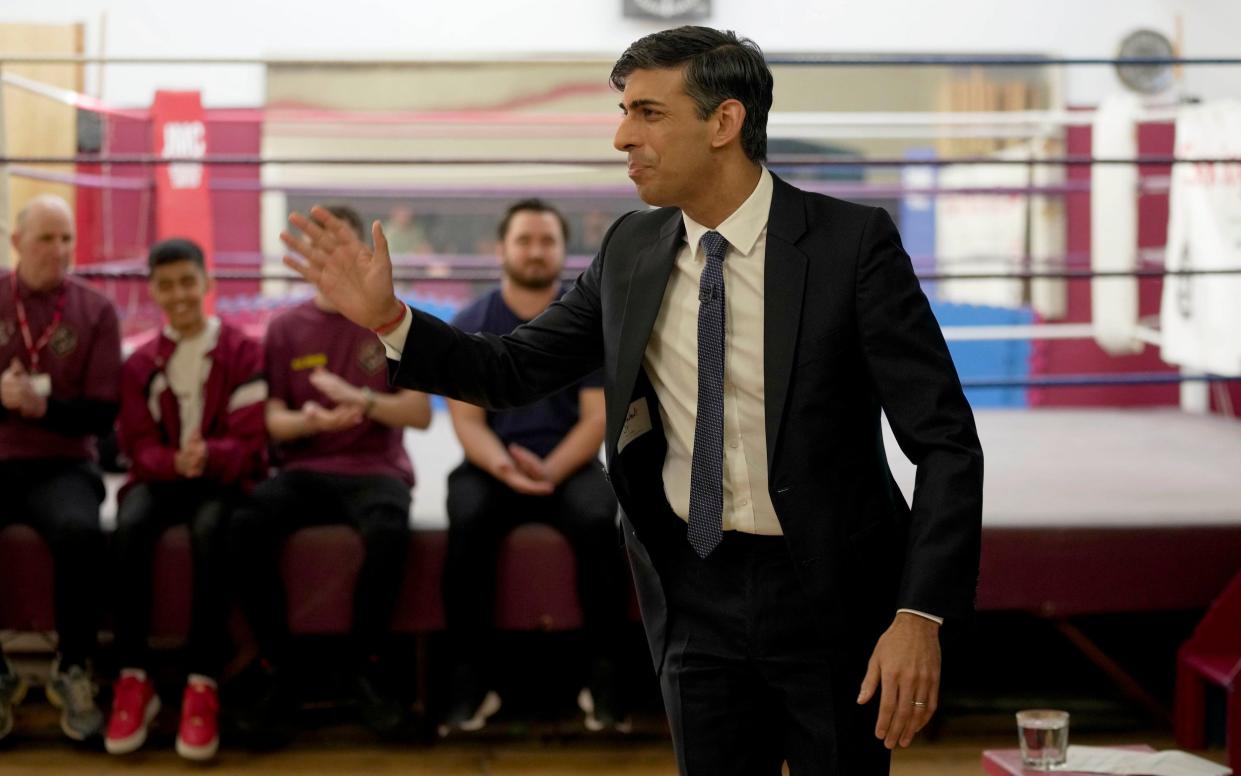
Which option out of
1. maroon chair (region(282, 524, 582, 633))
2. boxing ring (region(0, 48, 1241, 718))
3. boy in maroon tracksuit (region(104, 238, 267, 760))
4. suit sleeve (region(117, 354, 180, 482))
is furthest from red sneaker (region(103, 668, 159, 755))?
boxing ring (region(0, 48, 1241, 718))

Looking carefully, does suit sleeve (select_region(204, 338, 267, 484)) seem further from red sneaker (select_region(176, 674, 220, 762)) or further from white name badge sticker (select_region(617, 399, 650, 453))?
white name badge sticker (select_region(617, 399, 650, 453))

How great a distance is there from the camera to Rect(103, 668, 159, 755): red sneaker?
8.74ft

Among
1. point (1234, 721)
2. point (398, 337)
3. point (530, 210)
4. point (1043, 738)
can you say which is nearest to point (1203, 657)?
point (1234, 721)

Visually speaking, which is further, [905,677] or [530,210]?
[530,210]

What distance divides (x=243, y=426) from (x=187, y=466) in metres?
0.15

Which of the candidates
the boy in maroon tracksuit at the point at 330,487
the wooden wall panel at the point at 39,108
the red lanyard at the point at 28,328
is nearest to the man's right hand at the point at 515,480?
the boy in maroon tracksuit at the point at 330,487

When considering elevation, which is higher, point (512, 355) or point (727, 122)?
point (727, 122)

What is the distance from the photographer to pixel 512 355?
147 centimetres

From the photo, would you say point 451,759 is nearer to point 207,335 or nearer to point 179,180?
point 207,335

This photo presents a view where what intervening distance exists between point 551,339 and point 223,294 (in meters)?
4.75

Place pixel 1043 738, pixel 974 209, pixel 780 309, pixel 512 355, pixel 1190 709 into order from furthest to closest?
pixel 974 209 → pixel 1190 709 → pixel 1043 738 → pixel 512 355 → pixel 780 309

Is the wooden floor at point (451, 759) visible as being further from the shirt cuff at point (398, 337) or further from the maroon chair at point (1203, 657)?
the shirt cuff at point (398, 337)

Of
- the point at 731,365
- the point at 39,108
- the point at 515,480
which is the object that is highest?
the point at 39,108

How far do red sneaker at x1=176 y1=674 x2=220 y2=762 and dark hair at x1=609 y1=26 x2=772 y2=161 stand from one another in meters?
1.79
